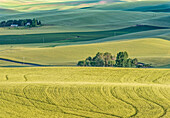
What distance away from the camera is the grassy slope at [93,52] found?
5772 cm

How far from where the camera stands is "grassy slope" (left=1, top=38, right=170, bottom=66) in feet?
189

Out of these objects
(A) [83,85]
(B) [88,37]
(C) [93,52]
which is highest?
(B) [88,37]

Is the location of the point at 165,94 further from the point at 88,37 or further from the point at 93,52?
the point at 88,37

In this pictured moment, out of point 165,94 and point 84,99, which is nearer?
point 84,99

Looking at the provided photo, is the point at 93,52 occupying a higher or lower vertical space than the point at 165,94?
higher

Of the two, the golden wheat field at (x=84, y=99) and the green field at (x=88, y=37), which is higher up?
the green field at (x=88, y=37)

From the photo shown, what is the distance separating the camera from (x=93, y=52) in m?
65.9

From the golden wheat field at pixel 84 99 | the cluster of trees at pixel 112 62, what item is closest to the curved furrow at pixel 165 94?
the golden wheat field at pixel 84 99

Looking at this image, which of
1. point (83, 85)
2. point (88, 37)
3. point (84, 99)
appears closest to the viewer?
point (84, 99)

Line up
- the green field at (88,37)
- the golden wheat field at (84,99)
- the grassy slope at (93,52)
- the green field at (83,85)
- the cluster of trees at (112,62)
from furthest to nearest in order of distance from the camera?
1. the green field at (88,37)
2. the grassy slope at (93,52)
3. the cluster of trees at (112,62)
4. the green field at (83,85)
5. the golden wheat field at (84,99)

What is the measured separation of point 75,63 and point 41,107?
103 feet

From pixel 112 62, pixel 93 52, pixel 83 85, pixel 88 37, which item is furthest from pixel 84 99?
pixel 88 37

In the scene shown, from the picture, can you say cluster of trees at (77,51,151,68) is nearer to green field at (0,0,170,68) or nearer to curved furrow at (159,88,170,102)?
green field at (0,0,170,68)

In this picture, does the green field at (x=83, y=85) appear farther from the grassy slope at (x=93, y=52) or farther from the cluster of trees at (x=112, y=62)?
the cluster of trees at (x=112, y=62)
